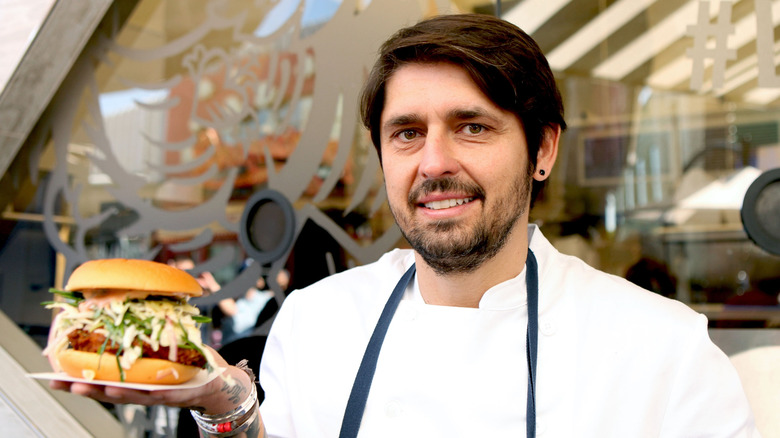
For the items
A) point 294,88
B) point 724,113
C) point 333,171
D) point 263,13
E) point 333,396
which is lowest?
point 333,396

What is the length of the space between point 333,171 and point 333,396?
3.94 feet

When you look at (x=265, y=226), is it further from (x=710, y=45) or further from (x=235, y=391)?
(x=710, y=45)

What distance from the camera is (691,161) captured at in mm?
2232

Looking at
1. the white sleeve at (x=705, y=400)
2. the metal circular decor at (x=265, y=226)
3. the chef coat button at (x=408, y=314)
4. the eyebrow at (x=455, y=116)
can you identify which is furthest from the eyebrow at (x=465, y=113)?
the metal circular decor at (x=265, y=226)

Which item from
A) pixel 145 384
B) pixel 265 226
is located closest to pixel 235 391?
pixel 145 384

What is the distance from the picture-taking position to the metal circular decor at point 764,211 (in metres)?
1.97

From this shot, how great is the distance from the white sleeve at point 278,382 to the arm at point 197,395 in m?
0.27

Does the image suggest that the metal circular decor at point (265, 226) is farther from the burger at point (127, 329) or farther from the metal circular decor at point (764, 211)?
the metal circular decor at point (764, 211)

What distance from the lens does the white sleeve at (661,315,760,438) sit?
1339mm

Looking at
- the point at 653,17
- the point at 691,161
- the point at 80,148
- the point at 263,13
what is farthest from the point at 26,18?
the point at 691,161

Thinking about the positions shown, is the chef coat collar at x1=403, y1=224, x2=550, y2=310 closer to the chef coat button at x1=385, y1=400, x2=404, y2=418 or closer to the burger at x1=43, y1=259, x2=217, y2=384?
the chef coat button at x1=385, y1=400, x2=404, y2=418

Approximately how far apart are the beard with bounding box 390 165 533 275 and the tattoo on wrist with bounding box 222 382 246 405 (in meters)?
0.53

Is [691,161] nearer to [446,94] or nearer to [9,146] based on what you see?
[446,94]

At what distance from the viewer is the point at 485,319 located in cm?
154
